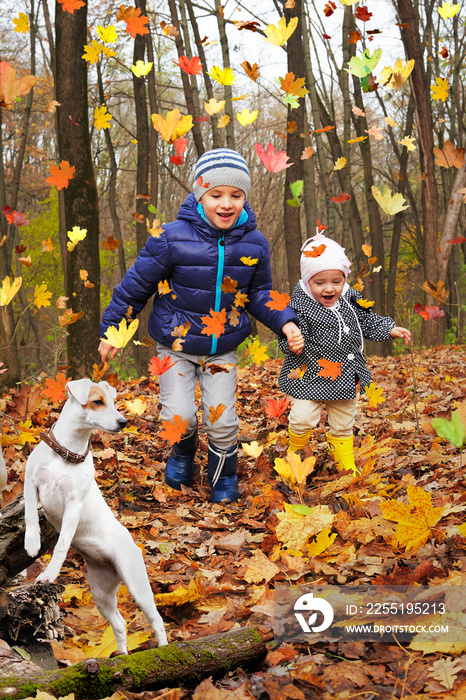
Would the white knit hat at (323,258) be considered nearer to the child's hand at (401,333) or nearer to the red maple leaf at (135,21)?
the child's hand at (401,333)

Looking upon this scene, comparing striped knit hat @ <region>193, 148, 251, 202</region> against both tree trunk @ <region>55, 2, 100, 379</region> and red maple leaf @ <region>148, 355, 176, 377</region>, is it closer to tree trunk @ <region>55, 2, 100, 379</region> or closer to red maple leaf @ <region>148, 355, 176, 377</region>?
red maple leaf @ <region>148, 355, 176, 377</region>

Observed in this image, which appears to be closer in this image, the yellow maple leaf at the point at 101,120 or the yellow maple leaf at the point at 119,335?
the yellow maple leaf at the point at 119,335

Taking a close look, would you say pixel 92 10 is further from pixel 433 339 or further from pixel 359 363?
pixel 359 363

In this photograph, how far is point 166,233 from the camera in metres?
3.47

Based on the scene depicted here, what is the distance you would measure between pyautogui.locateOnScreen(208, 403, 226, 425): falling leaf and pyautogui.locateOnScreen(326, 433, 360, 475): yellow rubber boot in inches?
30.0

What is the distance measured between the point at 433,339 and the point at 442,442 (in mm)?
5970

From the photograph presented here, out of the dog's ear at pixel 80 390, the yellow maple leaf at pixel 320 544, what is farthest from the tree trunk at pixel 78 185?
the dog's ear at pixel 80 390

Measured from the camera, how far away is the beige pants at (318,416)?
3.63 metres

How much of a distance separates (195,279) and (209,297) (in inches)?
5.5

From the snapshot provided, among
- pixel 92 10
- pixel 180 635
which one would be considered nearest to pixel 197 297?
pixel 180 635

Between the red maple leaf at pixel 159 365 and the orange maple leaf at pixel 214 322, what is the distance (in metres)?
0.29

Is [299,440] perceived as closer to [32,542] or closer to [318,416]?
[318,416]

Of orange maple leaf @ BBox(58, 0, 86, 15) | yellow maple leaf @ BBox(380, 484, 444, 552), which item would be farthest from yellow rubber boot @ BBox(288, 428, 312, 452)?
orange maple leaf @ BBox(58, 0, 86, 15)

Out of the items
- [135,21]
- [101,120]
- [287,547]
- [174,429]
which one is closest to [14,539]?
[287,547]
